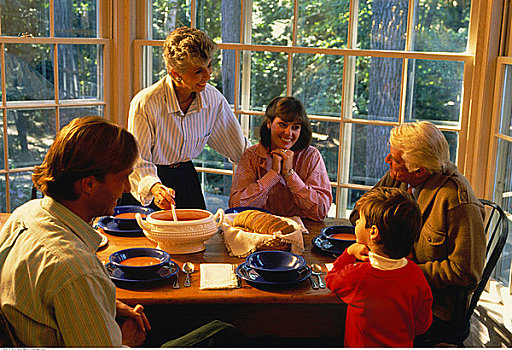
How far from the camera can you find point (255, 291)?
200 centimetres

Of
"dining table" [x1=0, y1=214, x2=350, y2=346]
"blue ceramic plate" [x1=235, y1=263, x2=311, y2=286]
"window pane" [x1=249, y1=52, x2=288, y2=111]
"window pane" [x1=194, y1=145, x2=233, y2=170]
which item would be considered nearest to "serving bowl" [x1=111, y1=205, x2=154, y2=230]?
"dining table" [x1=0, y1=214, x2=350, y2=346]

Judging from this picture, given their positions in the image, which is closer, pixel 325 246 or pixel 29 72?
pixel 325 246

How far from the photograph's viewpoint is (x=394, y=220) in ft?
5.77

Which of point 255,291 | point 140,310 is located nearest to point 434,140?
point 255,291

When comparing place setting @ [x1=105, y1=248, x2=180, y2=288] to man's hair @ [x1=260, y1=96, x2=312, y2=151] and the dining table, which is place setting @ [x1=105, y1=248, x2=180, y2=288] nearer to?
the dining table

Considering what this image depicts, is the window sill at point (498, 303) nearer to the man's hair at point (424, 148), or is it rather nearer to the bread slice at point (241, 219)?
the man's hair at point (424, 148)

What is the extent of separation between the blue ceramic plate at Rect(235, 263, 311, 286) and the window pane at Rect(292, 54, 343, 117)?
1.67 meters

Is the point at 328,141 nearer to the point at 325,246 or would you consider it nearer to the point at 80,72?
the point at 325,246

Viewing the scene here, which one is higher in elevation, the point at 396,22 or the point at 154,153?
the point at 396,22

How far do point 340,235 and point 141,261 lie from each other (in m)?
0.87

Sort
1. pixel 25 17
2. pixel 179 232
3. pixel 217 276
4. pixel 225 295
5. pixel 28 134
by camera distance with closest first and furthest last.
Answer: pixel 225 295
pixel 217 276
pixel 179 232
pixel 25 17
pixel 28 134

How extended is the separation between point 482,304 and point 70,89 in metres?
2.85

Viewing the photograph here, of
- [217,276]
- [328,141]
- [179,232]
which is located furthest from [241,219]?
[328,141]

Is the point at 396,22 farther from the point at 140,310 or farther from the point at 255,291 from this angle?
the point at 140,310
